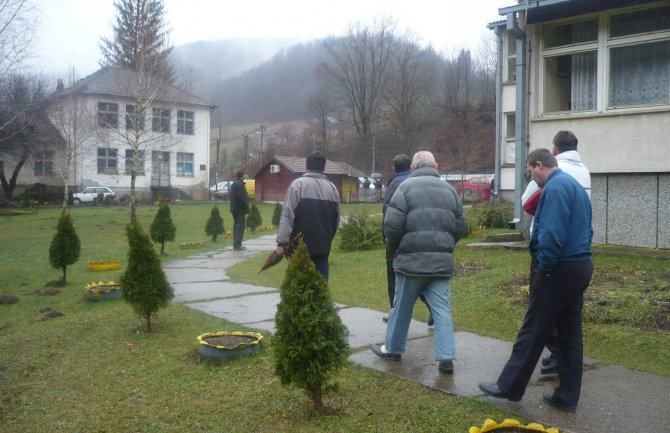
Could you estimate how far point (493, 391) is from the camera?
15.3 feet

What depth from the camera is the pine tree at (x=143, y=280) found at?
23.8ft

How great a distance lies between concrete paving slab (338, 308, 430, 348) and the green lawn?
0.42 meters

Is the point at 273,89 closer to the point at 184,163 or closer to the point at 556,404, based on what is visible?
the point at 184,163

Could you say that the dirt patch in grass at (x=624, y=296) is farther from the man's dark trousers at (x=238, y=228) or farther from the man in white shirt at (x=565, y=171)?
the man's dark trousers at (x=238, y=228)

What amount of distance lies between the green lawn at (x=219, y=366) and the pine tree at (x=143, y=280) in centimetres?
33

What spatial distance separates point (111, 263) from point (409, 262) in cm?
985

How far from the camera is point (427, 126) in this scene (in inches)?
2566

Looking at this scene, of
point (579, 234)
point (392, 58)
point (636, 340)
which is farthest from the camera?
point (392, 58)

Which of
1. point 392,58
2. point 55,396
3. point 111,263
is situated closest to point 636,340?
point 55,396

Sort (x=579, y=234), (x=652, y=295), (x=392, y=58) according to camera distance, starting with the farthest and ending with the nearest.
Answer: (x=392, y=58)
(x=652, y=295)
(x=579, y=234)

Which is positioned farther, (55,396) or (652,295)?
(652,295)

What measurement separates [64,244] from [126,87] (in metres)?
24.8

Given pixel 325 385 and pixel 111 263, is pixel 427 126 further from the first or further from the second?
pixel 325 385

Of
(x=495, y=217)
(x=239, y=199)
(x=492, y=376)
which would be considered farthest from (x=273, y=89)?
(x=492, y=376)
